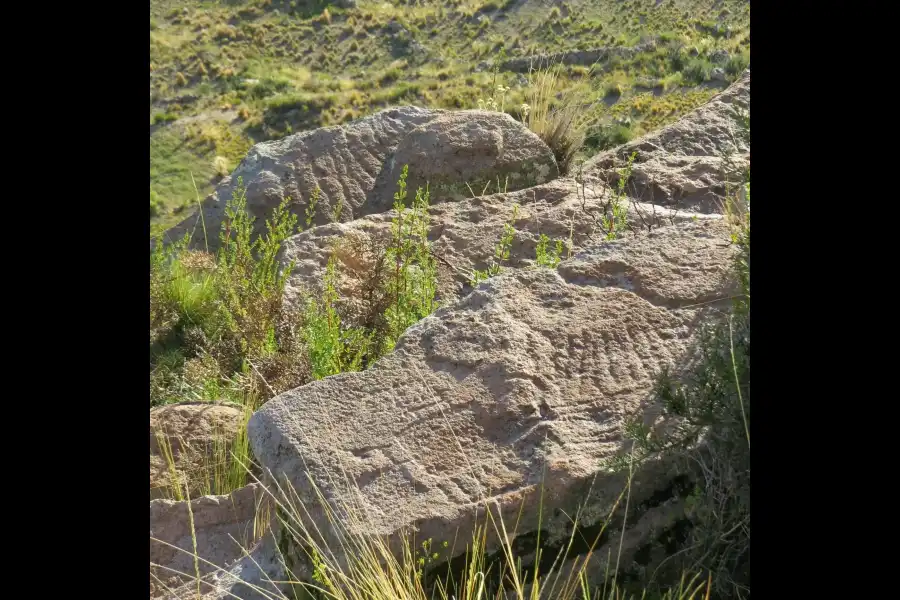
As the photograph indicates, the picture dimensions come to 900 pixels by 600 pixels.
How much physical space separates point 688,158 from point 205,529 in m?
3.03

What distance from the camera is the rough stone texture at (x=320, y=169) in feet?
17.7

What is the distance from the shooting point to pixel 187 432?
11.2ft

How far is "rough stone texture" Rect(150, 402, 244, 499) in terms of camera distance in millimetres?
3303

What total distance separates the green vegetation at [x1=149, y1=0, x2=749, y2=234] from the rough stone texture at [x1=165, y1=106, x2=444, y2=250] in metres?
4.68

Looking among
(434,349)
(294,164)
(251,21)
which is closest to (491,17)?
(251,21)

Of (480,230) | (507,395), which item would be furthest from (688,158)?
(507,395)

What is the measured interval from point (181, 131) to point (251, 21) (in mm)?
10005

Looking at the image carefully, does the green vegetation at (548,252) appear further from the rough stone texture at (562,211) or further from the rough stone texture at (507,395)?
the rough stone texture at (507,395)

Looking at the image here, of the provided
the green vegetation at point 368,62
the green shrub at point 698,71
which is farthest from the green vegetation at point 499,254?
the green shrub at point 698,71

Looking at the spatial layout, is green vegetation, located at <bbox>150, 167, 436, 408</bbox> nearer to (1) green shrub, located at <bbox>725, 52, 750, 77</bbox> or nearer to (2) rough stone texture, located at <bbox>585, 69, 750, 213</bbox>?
(2) rough stone texture, located at <bbox>585, 69, 750, 213</bbox>

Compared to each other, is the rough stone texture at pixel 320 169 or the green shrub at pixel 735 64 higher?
the rough stone texture at pixel 320 169

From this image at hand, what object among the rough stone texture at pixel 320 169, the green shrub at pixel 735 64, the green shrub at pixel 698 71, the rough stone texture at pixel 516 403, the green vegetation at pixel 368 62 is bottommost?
the green vegetation at pixel 368 62

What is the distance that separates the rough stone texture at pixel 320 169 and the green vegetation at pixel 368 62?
4682 mm

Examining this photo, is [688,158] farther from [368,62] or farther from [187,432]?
[368,62]
